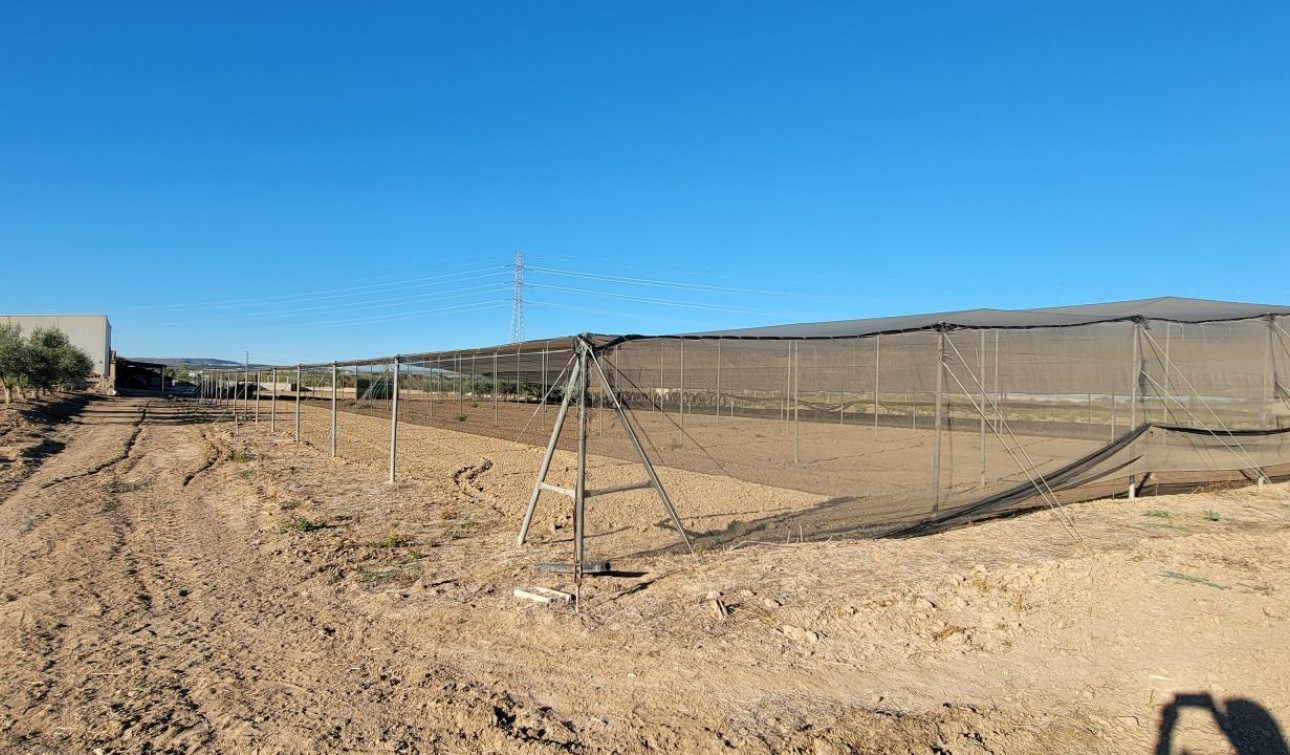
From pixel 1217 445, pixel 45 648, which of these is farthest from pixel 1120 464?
pixel 45 648

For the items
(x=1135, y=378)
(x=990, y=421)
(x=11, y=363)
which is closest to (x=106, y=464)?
(x=990, y=421)

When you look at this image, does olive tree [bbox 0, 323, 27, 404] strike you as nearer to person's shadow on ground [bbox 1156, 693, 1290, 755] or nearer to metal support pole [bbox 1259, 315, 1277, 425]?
person's shadow on ground [bbox 1156, 693, 1290, 755]

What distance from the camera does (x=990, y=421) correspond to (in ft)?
23.7

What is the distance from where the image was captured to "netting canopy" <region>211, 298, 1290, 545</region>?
6.91m

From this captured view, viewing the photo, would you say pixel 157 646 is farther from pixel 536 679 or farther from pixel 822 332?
pixel 822 332

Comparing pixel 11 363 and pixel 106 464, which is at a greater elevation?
pixel 11 363

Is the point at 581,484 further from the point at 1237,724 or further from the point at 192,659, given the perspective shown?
the point at 1237,724

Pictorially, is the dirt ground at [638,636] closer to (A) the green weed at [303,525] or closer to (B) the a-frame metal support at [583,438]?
(A) the green weed at [303,525]

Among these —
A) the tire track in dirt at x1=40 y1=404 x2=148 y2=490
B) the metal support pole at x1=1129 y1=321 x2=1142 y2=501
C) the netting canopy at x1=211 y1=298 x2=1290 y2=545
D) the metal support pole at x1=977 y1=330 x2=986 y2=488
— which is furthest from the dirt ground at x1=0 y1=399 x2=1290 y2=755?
the tire track in dirt at x1=40 y1=404 x2=148 y2=490

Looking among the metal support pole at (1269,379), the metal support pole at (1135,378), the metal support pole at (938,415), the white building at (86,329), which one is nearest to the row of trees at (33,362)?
the white building at (86,329)

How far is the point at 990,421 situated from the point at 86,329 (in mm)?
66449

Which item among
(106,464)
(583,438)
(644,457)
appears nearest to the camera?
(583,438)

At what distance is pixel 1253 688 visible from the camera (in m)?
3.40

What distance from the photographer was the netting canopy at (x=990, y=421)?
6.91 metres
